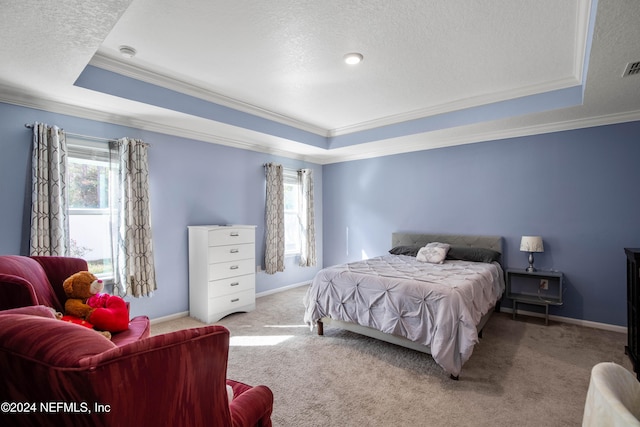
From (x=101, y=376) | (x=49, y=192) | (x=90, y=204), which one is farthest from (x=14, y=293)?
(x=90, y=204)

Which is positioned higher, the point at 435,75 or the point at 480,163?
the point at 435,75

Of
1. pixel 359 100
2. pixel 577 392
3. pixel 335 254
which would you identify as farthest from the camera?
pixel 335 254

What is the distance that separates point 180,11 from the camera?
2.04m

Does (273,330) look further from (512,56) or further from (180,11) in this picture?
(512,56)

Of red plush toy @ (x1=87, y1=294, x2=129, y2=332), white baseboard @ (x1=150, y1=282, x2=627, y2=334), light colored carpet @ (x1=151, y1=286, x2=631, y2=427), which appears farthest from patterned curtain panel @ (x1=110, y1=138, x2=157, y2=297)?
red plush toy @ (x1=87, y1=294, x2=129, y2=332)

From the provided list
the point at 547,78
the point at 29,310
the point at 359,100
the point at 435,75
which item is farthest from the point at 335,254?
the point at 29,310

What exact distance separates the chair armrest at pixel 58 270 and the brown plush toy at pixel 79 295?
0.49 ft

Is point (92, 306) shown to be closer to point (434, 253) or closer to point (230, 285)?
point (230, 285)

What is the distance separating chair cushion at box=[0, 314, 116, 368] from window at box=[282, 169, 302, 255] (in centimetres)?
457

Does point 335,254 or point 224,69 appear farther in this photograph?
point 335,254

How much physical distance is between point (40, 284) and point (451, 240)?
4.48m

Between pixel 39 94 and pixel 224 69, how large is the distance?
1661 mm

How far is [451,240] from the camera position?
441cm

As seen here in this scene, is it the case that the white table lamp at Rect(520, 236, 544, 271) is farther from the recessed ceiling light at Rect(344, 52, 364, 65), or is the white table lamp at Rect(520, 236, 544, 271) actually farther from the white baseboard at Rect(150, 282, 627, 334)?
the recessed ceiling light at Rect(344, 52, 364, 65)
